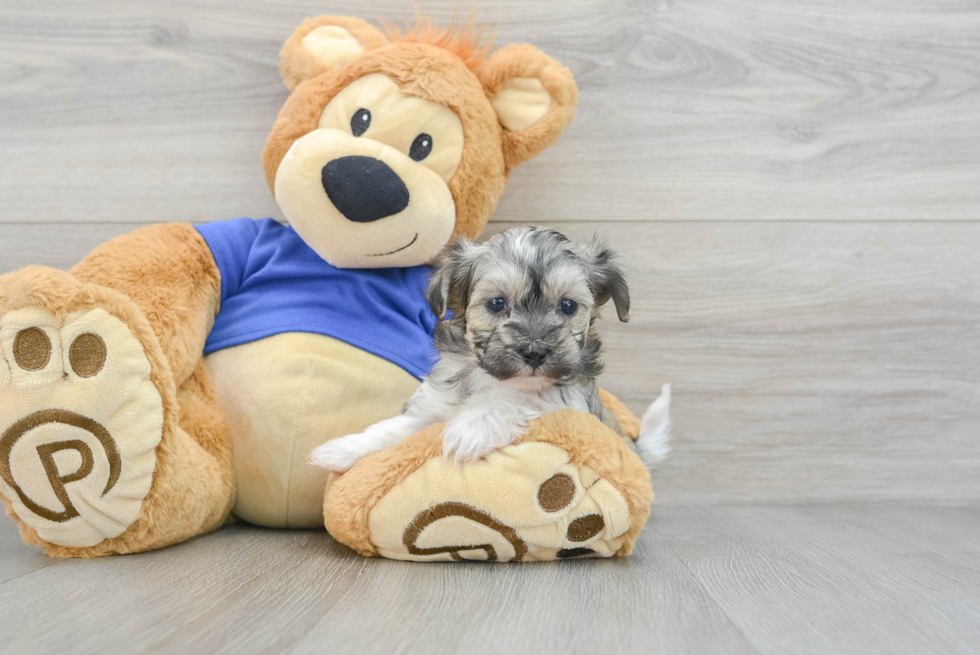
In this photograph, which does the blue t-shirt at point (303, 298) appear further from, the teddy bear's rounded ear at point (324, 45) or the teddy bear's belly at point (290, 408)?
the teddy bear's rounded ear at point (324, 45)

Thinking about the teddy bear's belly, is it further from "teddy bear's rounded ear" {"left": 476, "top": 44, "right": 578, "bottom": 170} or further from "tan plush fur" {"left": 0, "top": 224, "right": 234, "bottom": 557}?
"teddy bear's rounded ear" {"left": 476, "top": 44, "right": 578, "bottom": 170}

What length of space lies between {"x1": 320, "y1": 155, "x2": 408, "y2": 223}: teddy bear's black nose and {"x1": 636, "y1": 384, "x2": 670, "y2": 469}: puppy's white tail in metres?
0.92

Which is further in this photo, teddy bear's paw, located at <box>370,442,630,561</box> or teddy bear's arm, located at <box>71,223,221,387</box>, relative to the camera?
teddy bear's arm, located at <box>71,223,221,387</box>

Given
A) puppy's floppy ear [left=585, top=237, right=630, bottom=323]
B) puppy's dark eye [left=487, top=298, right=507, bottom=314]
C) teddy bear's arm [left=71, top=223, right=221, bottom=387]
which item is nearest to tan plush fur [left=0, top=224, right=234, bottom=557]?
teddy bear's arm [left=71, top=223, right=221, bottom=387]

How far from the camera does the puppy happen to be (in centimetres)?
153

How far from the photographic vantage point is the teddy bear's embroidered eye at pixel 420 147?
1830 millimetres

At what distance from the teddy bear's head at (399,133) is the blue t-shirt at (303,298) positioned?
8 centimetres

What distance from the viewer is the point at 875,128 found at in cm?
232

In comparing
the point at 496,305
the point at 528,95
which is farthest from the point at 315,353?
the point at 528,95

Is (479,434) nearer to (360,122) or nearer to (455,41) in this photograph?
(360,122)

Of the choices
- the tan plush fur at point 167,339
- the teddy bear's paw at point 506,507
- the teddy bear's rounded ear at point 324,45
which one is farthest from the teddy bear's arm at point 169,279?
the teddy bear's paw at point 506,507

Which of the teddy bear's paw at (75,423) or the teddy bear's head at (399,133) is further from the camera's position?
the teddy bear's head at (399,133)

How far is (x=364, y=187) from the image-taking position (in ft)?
5.63

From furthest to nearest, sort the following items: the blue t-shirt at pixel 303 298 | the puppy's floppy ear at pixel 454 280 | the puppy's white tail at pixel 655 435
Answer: the puppy's white tail at pixel 655 435 → the blue t-shirt at pixel 303 298 → the puppy's floppy ear at pixel 454 280
